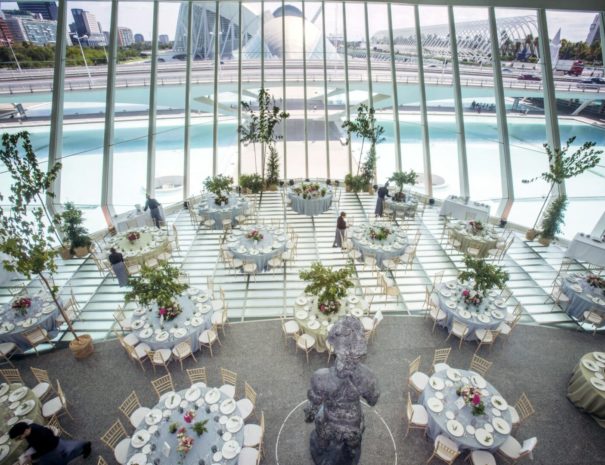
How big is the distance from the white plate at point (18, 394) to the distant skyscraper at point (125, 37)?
10.6 m

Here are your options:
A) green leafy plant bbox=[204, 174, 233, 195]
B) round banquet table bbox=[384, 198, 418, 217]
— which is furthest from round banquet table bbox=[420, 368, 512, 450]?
green leafy plant bbox=[204, 174, 233, 195]

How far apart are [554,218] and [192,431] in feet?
41.6

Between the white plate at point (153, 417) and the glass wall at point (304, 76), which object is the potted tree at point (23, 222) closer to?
the white plate at point (153, 417)

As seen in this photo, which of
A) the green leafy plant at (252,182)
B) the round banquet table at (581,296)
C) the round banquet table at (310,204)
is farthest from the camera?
the green leafy plant at (252,182)

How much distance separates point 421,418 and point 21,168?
9074 mm

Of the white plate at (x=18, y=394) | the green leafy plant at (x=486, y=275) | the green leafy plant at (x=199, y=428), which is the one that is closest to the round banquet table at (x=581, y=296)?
the green leafy plant at (x=486, y=275)

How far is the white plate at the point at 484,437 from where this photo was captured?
517 cm

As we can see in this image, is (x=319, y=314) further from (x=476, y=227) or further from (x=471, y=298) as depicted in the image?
(x=476, y=227)

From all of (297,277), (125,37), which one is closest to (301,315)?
(297,277)

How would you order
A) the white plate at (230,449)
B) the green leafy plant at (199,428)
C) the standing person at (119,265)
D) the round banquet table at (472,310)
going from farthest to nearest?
the standing person at (119,265), the round banquet table at (472,310), the green leafy plant at (199,428), the white plate at (230,449)

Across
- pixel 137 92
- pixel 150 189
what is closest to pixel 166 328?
pixel 150 189

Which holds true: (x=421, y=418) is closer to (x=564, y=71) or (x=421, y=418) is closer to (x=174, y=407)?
(x=174, y=407)

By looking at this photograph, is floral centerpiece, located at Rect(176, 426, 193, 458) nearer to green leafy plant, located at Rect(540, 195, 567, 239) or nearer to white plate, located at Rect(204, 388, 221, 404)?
white plate, located at Rect(204, 388, 221, 404)

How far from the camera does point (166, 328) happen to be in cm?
739
